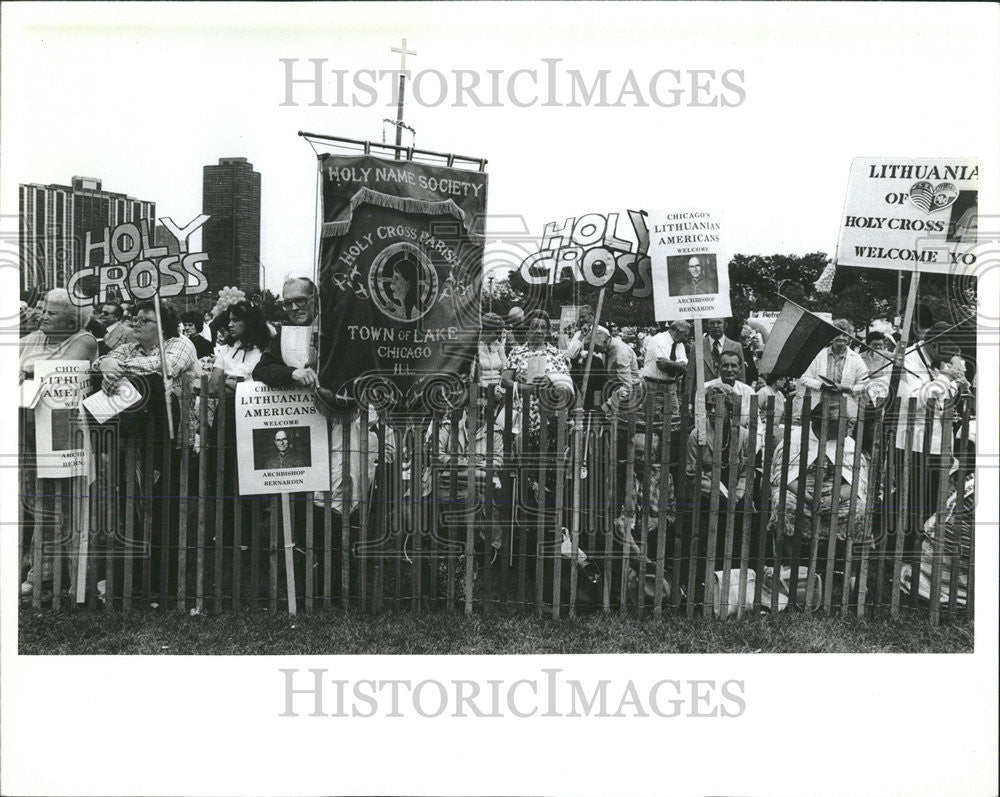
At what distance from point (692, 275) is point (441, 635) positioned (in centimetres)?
219

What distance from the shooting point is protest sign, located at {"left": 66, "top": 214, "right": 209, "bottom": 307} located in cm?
491

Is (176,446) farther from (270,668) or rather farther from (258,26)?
(258,26)

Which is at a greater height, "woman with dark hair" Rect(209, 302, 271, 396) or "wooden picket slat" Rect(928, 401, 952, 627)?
"woman with dark hair" Rect(209, 302, 271, 396)

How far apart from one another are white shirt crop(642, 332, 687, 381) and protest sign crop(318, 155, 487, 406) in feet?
2.90

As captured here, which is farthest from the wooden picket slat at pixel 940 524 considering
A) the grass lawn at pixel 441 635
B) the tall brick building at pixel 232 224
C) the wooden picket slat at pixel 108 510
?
the wooden picket slat at pixel 108 510

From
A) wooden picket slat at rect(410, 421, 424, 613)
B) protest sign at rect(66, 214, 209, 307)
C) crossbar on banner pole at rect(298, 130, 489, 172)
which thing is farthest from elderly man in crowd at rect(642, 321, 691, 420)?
protest sign at rect(66, 214, 209, 307)

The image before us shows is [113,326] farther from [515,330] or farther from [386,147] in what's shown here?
[515,330]

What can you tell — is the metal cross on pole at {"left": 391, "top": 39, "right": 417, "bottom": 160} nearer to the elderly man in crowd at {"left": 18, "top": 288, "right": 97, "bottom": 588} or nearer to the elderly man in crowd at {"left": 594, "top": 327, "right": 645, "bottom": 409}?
the elderly man in crowd at {"left": 594, "top": 327, "right": 645, "bottom": 409}

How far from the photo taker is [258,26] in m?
4.69

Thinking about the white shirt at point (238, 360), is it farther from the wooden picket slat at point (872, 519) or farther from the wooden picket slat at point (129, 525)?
the wooden picket slat at point (872, 519)

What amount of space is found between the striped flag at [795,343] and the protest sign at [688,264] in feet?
1.00

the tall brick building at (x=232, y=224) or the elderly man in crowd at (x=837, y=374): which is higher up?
the tall brick building at (x=232, y=224)

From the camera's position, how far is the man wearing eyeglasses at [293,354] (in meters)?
5.01

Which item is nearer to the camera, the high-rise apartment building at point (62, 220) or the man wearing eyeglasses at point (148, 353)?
the high-rise apartment building at point (62, 220)
